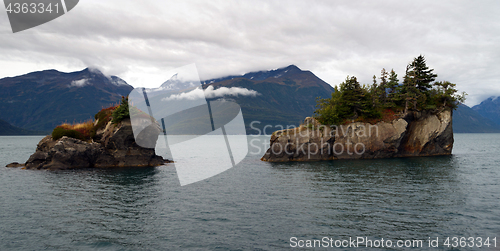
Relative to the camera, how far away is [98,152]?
59375mm

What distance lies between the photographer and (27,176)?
149 ft

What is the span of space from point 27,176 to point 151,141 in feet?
76.2

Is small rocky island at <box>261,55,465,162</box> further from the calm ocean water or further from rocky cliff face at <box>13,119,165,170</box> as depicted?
rocky cliff face at <box>13,119,165,170</box>

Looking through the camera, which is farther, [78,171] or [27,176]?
[78,171]

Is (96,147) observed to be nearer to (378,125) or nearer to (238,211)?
(238,211)

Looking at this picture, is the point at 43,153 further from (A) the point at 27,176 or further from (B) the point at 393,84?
(B) the point at 393,84

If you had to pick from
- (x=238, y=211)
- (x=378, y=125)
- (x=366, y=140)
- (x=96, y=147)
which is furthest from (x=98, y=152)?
(x=378, y=125)

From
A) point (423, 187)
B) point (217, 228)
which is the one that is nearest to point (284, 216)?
point (217, 228)

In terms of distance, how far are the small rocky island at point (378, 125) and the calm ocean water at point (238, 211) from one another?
26.8 meters

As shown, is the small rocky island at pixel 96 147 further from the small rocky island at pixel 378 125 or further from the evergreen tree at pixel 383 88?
the evergreen tree at pixel 383 88

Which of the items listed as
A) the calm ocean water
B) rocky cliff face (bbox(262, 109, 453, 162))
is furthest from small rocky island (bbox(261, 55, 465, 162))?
the calm ocean water

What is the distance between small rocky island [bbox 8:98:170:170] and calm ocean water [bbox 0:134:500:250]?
1039cm

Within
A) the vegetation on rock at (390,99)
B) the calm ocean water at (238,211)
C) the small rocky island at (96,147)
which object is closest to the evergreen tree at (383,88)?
the vegetation on rock at (390,99)

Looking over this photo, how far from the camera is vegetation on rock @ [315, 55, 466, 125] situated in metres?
77.0
